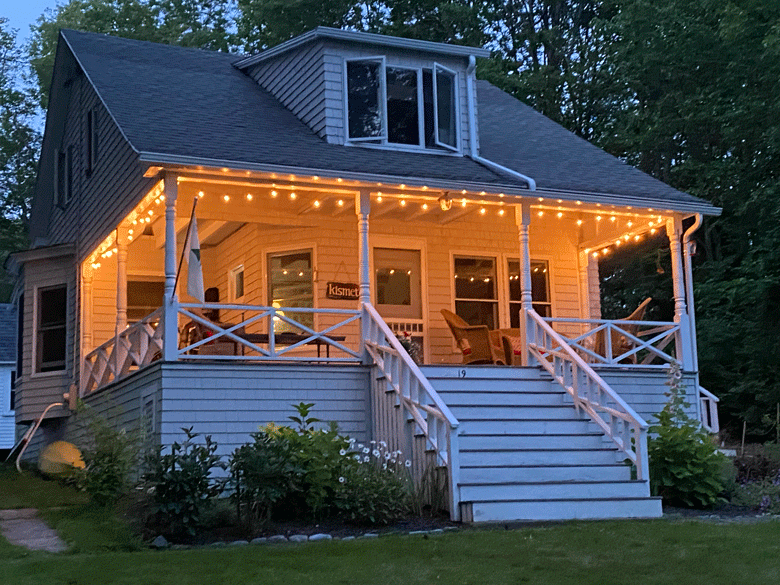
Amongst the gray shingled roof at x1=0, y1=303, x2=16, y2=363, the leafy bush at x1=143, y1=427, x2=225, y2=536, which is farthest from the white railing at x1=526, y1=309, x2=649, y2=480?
the gray shingled roof at x1=0, y1=303, x2=16, y2=363

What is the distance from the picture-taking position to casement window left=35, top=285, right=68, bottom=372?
60.5ft

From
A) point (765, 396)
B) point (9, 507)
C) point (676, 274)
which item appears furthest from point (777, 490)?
point (765, 396)

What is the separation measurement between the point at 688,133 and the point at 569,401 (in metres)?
15.7

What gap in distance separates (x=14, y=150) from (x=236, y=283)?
22.0 meters

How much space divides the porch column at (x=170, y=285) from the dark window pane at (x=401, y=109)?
420 centimetres

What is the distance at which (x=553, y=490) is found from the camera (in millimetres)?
10766

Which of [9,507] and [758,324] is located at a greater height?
[758,324]

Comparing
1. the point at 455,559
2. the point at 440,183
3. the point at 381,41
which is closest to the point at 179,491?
the point at 455,559

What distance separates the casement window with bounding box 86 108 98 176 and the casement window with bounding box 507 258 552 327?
713 centimetres

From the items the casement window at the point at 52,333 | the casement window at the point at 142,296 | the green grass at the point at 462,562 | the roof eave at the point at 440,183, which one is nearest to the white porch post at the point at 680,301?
the roof eave at the point at 440,183

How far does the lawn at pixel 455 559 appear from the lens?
7457mm

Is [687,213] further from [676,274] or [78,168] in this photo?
[78,168]

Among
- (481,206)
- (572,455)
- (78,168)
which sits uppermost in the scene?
(78,168)

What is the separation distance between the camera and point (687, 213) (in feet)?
51.1
